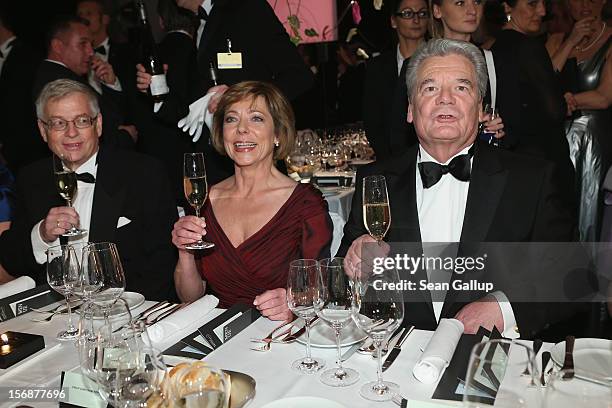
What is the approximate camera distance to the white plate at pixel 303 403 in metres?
1.36

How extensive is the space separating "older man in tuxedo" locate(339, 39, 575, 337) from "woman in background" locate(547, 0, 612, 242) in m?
2.81

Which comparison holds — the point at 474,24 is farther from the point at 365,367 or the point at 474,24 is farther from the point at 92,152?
the point at 365,367

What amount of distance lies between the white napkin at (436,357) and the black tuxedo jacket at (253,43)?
2383mm

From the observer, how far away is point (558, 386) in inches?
35.4

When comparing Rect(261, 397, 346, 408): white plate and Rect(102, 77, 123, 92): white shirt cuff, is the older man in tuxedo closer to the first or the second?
Rect(261, 397, 346, 408): white plate

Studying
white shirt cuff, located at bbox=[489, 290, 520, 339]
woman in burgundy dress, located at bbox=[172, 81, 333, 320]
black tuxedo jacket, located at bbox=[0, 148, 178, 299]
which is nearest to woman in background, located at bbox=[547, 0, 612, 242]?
woman in burgundy dress, located at bbox=[172, 81, 333, 320]

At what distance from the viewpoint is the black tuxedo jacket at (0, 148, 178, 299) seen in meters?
2.73

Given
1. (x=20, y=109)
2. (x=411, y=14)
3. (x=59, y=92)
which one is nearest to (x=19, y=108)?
(x=20, y=109)

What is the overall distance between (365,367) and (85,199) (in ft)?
5.86

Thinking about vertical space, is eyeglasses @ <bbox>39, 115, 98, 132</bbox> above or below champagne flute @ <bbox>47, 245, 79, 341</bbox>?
above

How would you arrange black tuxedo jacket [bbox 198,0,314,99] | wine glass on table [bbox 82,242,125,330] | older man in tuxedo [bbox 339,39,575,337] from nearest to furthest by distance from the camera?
wine glass on table [bbox 82,242,125,330] → older man in tuxedo [bbox 339,39,575,337] → black tuxedo jacket [bbox 198,0,314,99]

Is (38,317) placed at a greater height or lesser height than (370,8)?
lesser

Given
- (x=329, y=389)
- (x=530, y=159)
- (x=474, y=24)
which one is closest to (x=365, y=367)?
(x=329, y=389)

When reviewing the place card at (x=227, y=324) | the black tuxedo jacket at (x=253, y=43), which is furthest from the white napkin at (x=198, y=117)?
the place card at (x=227, y=324)
